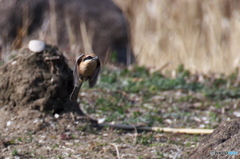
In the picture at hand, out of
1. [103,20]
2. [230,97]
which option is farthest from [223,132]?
[103,20]

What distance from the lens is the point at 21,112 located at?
367 cm

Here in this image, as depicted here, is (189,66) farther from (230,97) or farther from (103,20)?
(103,20)

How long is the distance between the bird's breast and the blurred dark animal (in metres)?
4.97

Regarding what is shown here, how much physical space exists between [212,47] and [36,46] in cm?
490

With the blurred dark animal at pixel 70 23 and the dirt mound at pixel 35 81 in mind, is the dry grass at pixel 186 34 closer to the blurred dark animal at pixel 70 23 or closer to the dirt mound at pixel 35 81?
the blurred dark animal at pixel 70 23

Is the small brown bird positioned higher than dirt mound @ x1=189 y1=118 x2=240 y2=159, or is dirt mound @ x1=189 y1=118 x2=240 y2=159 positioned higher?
the small brown bird

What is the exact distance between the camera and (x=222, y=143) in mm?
2680

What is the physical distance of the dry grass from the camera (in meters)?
7.53

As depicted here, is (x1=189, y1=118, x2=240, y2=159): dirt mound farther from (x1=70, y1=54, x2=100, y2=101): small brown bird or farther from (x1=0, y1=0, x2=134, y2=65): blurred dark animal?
(x1=0, y1=0, x2=134, y2=65): blurred dark animal

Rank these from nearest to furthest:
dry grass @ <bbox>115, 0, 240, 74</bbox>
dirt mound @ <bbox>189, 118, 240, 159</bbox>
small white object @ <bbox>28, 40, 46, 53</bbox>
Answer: dirt mound @ <bbox>189, 118, 240, 159</bbox>
small white object @ <bbox>28, 40, 46, 53</bbox>
dry grass @ <bbox>115, 0, 240, 74</bbox>

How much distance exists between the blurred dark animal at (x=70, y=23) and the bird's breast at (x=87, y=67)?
16.3 feet

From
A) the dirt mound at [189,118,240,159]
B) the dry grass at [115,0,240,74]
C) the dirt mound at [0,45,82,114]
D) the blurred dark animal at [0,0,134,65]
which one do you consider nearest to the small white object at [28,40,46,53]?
the dirt mound at [0,45,82,114]

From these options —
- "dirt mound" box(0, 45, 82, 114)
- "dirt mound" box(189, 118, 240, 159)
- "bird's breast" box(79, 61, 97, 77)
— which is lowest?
"dirt mound" box(189, 118, 240, 159)

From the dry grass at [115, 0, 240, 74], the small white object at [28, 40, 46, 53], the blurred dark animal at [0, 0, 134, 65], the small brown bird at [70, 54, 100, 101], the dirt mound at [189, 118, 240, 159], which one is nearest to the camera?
the dirt mound at [189, 118, 240, 159]
